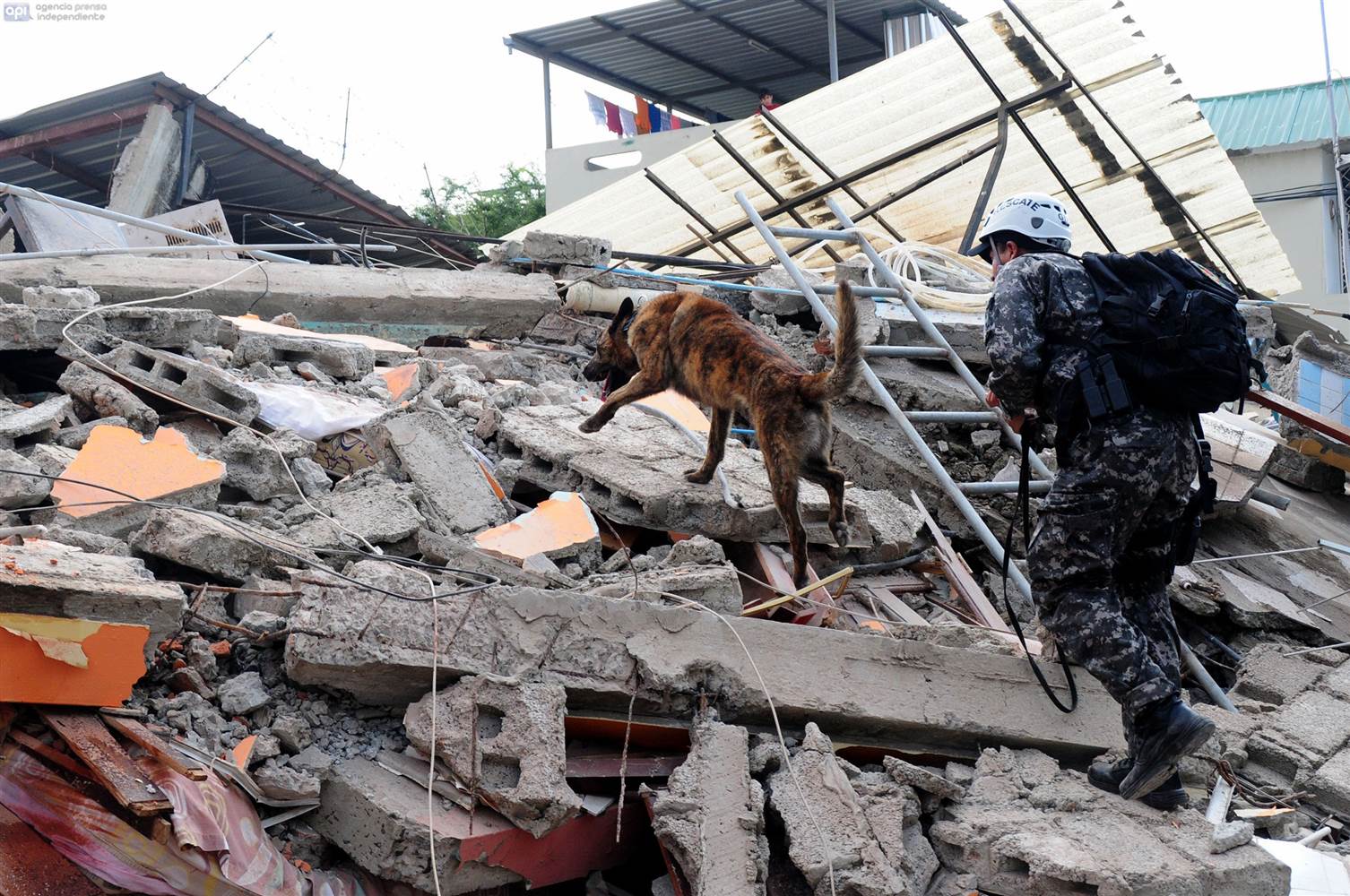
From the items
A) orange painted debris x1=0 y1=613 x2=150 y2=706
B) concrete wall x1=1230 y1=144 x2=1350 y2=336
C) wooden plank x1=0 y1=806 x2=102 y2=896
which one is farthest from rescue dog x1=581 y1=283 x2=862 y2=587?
concrete wall x1=1230 y1=144 x2=1350 y2=336

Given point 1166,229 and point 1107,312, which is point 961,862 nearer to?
point 1107,312

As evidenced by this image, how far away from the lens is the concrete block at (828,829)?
3.31 m

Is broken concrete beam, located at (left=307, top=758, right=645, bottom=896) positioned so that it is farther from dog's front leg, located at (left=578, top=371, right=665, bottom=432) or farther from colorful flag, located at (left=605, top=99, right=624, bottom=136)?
colorful flag, located at (left=605, top=99, right=624, bottom=136)

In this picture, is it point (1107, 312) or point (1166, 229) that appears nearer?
point (1107, 312)

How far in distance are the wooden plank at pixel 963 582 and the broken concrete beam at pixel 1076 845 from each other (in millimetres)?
1609

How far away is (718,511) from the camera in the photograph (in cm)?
538

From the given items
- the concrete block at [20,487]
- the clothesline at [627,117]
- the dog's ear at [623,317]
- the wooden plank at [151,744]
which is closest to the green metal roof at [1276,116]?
the clothesline at [627,117]

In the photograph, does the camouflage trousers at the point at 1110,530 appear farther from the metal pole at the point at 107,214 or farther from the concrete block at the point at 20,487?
the metal pole at the point at 107,214

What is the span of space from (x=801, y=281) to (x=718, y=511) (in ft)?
6.05

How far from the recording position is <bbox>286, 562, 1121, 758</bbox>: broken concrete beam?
365cm

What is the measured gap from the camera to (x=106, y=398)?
5387mm

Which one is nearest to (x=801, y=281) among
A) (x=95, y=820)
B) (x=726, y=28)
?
(x=95, y=820)

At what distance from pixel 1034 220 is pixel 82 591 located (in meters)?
3.40

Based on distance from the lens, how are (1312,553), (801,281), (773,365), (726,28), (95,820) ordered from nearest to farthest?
(95,820) → (773,365) → (801,281) → (1312,553) → (726,28)
